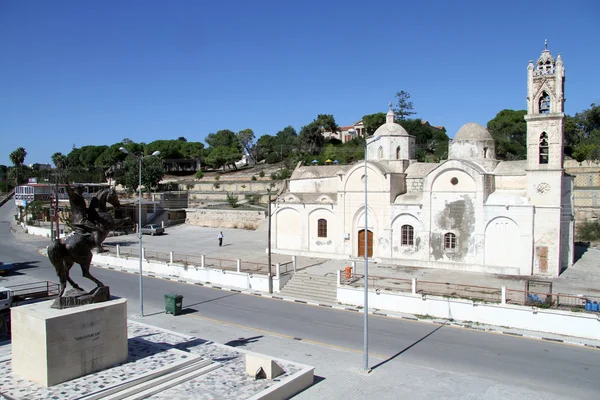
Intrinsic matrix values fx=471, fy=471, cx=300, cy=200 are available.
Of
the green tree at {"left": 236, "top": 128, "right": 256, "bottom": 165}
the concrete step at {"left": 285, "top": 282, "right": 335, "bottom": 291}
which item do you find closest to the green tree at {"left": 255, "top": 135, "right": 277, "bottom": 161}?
the green tree at {"left": 236, "top": 128, "right": 256, "bottom": 165}

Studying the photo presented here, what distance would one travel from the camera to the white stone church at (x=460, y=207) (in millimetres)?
24688

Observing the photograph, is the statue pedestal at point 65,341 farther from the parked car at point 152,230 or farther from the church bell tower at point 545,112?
the parked car at point 152,230

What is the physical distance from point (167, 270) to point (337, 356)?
647 inches

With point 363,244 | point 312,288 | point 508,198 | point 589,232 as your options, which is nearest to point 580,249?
point 589,232

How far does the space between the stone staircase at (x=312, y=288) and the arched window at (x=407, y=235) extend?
6032 mm

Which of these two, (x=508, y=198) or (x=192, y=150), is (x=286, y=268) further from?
(x=192, y=150)

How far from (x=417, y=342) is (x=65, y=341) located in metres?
11.4

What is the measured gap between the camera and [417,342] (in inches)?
667

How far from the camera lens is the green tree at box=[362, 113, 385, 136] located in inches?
3115

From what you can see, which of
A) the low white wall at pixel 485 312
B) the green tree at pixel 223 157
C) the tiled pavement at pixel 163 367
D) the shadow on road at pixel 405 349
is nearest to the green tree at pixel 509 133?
the low white wall at pixel 485 312

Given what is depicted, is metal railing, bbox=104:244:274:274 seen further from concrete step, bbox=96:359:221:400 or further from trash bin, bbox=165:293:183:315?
concrete step, bbox=96:359:221:400

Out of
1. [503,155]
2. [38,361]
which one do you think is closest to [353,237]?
[38,361]

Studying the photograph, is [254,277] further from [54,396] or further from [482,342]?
[54,396]

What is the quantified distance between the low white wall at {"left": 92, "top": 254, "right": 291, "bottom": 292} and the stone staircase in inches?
19.3
